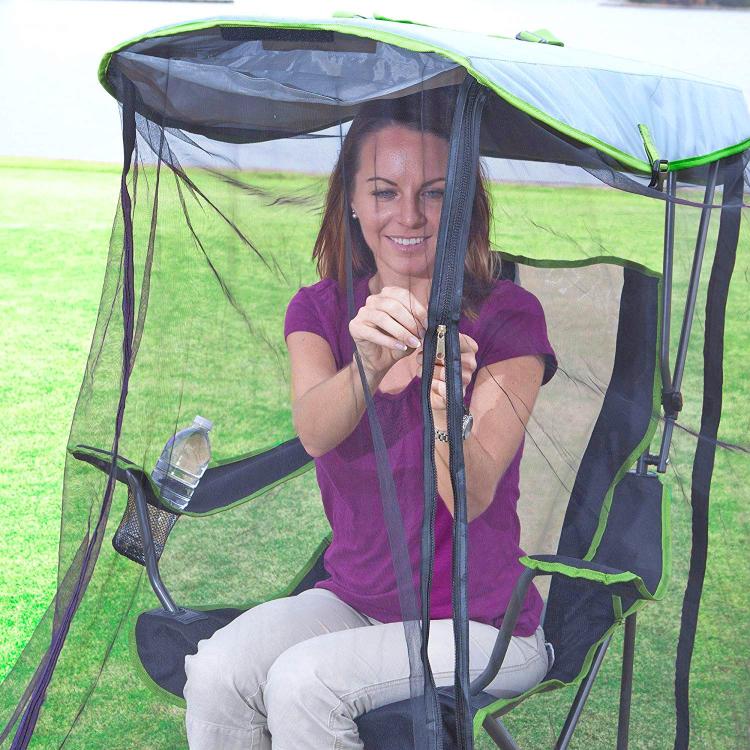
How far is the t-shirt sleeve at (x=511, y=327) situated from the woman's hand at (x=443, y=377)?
0.17ft

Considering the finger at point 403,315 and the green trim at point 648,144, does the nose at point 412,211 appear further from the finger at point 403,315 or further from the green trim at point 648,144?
the green trim at point 648,144

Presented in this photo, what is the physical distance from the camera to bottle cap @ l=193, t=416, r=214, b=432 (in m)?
1.75

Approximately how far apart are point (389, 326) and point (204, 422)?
0.46 meters

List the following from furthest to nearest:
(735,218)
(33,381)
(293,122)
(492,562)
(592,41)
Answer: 1. (592,41)
2. (33,381)
3. (735,218)
4. (492,562)
5. (293,122)

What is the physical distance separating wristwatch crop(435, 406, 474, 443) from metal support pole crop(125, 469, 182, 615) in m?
0.59

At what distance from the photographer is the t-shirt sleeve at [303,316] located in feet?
5.36

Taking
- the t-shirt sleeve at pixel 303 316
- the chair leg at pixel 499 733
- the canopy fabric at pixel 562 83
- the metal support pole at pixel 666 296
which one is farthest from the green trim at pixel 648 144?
the chair leg at pixel 499 733

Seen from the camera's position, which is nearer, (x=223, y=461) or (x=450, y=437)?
(x=450, y=437)

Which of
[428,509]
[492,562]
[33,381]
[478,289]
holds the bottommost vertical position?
[33,381]

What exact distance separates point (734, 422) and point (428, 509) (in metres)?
0.63

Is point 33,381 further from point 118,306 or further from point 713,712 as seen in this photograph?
point 713,712

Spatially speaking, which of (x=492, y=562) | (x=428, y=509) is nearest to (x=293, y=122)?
(x=428, y=509)

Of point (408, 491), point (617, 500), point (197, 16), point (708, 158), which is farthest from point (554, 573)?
point (197, 16)

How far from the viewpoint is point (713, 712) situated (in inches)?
71.8
